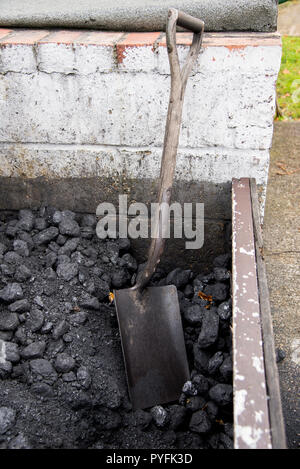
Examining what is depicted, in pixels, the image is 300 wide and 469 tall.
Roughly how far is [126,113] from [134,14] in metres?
0.46

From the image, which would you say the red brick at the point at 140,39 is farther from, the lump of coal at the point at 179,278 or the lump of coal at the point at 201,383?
the lump of coal at the point at 201,383

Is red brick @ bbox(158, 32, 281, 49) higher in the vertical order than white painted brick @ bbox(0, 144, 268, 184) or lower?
higher

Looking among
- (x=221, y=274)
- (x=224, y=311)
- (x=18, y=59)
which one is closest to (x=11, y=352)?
(x=224, y=311)

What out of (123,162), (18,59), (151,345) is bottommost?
(151,345)

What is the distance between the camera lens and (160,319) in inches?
78.9

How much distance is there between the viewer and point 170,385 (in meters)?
1.92

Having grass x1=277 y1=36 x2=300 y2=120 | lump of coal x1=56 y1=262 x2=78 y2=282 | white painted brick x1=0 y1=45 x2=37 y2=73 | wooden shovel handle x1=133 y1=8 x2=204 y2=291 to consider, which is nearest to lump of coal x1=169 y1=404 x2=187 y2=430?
wooden shovel handle x1=133 y1=8 x2=204 y2=291

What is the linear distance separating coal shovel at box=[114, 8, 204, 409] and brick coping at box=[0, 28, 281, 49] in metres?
0.17

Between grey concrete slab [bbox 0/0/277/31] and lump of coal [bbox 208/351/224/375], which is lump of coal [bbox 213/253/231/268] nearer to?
lump of coal [bbox 208/351/224/375]

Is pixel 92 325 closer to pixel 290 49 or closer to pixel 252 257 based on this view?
pixel 252 257

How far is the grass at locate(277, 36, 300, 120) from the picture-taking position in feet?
A: 15.2

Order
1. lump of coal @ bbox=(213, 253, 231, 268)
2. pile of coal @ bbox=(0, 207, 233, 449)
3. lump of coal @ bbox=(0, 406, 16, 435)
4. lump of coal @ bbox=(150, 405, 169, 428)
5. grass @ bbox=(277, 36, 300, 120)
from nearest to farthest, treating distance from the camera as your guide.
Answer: lump of coal @ bbox=(0, 406, 16, 435) < pile of coal @ bbox=(0, 207, 233, 449) < lump of coal @ bbox=(150, 405, 169, 428) < lump of coal @ bbox=(213, 253, 231, 268) < grass @ bbox=(277, 36, 300, 120)

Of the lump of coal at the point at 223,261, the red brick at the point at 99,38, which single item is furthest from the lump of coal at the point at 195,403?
the red brick at the point at 99,38

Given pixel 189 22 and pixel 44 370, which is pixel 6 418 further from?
pixel 189 22
